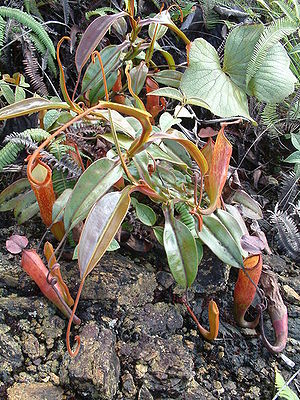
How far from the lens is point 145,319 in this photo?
1.03m

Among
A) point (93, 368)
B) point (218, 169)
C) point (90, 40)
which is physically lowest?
point (93, 368)

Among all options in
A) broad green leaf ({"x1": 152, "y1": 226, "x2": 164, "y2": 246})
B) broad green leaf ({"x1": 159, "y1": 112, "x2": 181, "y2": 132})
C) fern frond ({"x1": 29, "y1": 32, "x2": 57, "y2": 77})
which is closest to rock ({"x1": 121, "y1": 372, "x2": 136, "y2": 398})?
broad green leaf ({"x1": 152, "y1": 226, "x2": 164, "y2": 246})

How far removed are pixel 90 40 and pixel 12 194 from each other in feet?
1.49

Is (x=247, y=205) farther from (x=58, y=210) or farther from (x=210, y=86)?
(x=58, y=210)

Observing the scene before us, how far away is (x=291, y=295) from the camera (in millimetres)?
1195

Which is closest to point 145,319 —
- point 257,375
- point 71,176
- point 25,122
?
point 257,375

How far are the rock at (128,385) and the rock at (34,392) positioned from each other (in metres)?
0.13

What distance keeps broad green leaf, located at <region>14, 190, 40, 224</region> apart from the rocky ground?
0.22 feet

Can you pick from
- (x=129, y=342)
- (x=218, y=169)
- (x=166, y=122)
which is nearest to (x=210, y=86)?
(x=166, y=122)

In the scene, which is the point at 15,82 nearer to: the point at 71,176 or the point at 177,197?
the point at 71,176

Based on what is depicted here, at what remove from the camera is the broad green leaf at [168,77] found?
4.45 ft

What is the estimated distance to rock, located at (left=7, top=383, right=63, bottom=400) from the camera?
2.70 feet

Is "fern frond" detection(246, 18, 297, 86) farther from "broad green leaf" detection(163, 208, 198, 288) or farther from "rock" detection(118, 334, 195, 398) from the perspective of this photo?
"rock" detection(118, 334, 195, 398)

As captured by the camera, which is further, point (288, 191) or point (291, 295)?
point (288, 191)
